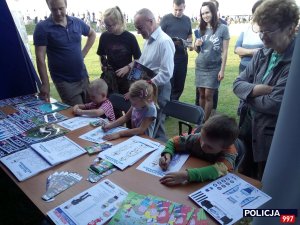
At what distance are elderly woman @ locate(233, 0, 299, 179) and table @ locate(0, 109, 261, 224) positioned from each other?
0.41 meters

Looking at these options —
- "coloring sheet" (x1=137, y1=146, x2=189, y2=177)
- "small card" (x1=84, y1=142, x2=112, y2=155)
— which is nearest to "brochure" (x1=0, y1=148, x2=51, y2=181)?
"small card" (x1=84, y1=142, x2=112, y2=155)

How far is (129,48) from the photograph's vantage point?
10.1ft

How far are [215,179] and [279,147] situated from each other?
1.21 ft

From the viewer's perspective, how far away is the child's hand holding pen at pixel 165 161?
151 cm

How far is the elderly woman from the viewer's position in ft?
4.95

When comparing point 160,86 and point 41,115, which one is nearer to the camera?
point 41,115

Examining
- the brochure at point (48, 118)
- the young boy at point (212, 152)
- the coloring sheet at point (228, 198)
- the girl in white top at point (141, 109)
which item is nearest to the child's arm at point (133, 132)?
the girl in white top at point (141, 109)

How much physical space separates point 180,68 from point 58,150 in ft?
9.10

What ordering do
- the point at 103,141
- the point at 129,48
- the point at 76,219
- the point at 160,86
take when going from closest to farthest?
the point at 76,219 < the point at 103,141 < the point at 160,86 < the point at 129,48

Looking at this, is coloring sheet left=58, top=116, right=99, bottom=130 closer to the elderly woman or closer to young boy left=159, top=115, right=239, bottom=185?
young boy left=159, top=115, right=239, bottom=185

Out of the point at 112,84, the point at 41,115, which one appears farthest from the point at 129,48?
the point at 41,115

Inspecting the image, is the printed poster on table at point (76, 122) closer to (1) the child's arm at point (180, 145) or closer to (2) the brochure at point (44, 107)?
(2) the brochure at point (44, 107)

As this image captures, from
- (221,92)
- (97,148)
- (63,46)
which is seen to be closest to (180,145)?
(97,148)

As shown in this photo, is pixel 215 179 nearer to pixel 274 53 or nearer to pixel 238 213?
pixel 238 213
